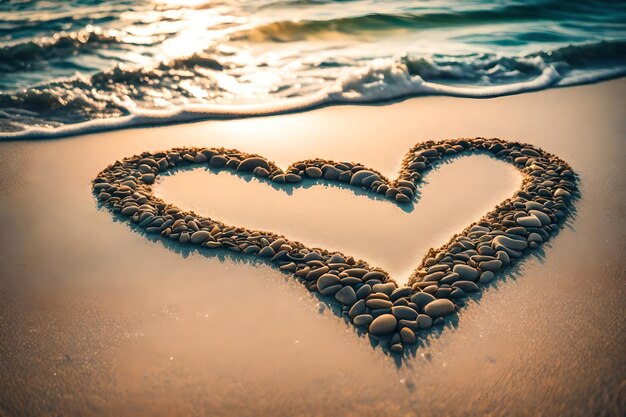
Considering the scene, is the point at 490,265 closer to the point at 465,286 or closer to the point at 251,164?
the point at 465,286

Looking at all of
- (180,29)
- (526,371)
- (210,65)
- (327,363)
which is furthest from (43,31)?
(526,371)

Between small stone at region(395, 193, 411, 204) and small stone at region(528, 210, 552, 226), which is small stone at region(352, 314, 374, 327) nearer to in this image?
small stone at region(395, 193, 411, 204)

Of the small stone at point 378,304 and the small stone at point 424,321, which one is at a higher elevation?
the small stone at point 378,304

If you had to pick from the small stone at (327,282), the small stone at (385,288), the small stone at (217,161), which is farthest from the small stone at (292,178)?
the small stone at (385,288)

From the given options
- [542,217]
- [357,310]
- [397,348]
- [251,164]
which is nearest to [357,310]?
[357,310]

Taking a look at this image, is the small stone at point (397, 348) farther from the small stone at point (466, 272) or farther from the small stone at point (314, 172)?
the small stone at point (314, 172)

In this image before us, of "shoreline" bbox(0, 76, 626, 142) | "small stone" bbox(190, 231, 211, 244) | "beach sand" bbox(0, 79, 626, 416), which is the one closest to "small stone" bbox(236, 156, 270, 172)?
"beach sand" bbox(0, 79, 626, 416)

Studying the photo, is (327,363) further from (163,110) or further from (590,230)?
(163,110)
